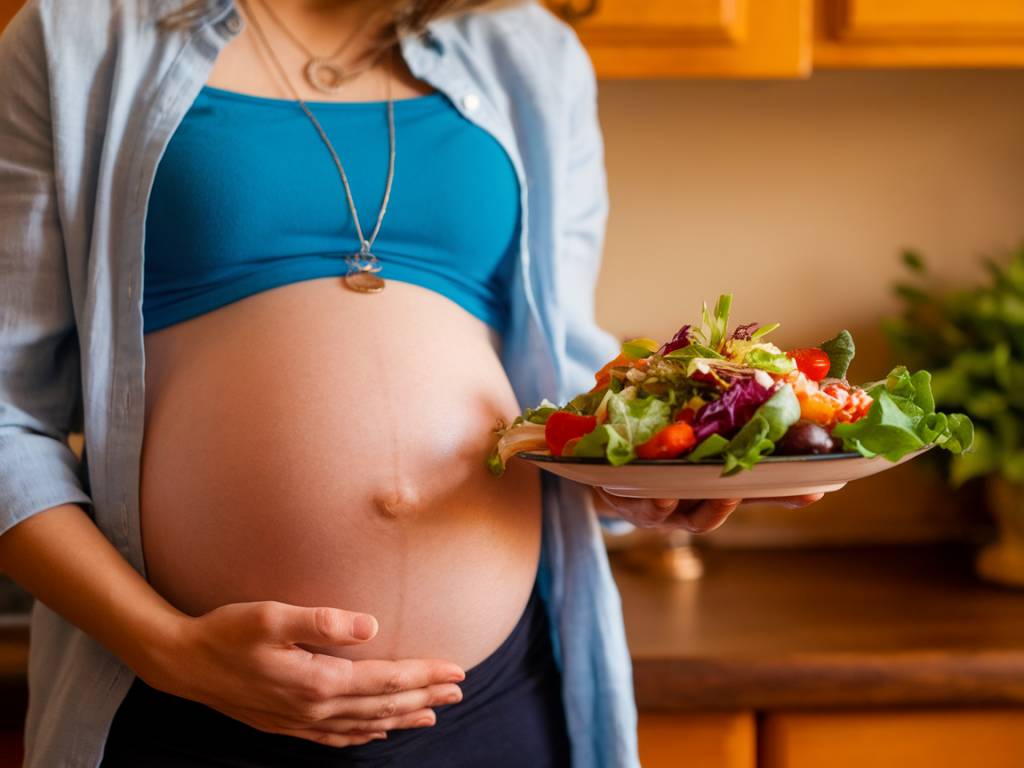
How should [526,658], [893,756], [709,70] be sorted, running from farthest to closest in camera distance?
1. [709,70]
2. [893,756]
3. [526,658]

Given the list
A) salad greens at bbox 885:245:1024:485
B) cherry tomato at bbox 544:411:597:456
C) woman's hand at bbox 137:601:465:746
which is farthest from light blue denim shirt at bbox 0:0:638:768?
salad greens at bbox 885:245:1024:485

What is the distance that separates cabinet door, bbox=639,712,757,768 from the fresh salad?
1.77 ft

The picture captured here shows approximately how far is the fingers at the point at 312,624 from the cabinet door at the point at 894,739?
65 cm

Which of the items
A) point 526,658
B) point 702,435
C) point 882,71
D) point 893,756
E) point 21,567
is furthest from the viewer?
point 882,71

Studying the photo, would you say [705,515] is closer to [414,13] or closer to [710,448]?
[710,448]

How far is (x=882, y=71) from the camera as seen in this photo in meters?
1.65

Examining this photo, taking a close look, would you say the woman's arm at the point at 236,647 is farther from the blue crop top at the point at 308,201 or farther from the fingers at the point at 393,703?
the blue crop top at the point at 308,201

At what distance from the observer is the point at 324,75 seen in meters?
0.87

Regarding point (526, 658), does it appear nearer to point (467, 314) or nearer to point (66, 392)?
point (467, 314)

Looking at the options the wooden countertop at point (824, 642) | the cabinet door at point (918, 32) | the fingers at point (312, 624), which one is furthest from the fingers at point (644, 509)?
the cabinet door at point (918, 32)

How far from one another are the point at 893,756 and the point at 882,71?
1.05m

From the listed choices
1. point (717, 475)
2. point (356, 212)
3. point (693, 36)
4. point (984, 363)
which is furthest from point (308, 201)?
point (984, 363)

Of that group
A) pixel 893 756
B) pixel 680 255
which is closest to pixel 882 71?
pixel 680 255

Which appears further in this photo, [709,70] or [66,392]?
[709,70]
